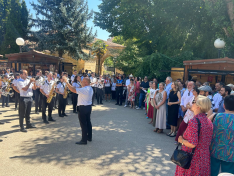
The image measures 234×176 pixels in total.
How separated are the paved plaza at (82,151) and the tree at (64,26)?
46.9 ft

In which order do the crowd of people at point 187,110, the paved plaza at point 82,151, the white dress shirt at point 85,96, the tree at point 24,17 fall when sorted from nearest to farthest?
the crowd of people at point 187,110
the paved plaza at point 82,151
the white dress shirt at point 85,96
the tree at point 24,17

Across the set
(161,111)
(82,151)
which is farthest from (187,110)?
(82,151)

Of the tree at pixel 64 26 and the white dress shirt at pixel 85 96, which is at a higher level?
the tree at pixel 64 26

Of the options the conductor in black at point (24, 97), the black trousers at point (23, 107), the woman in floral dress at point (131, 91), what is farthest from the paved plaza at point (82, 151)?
the woman in floral dress at point (131, 91)

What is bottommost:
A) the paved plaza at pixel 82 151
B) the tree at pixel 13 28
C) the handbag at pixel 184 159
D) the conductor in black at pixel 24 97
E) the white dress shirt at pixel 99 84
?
the paved plaza at pixel 82 151

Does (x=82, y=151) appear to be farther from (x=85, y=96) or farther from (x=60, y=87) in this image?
(x=60, y=87)

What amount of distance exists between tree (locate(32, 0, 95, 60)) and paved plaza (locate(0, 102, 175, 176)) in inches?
563

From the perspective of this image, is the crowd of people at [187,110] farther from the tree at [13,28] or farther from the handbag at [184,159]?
the tree at [13,28]

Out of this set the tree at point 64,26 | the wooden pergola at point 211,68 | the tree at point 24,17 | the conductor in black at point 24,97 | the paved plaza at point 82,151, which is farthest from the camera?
the tree at point 24,17

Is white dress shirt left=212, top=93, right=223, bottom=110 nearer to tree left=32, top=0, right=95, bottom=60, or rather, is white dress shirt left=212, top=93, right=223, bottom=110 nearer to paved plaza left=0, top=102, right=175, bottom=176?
paved plaza left=0, top=102, right=175, bottom=176

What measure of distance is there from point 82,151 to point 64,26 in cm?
1810

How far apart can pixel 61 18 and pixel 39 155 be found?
725 inches

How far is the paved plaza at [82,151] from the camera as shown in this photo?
13.7 feet

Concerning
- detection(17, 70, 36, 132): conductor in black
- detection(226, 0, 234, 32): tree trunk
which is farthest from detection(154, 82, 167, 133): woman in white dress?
detection(226, 0, 234, 32): tree trunk
